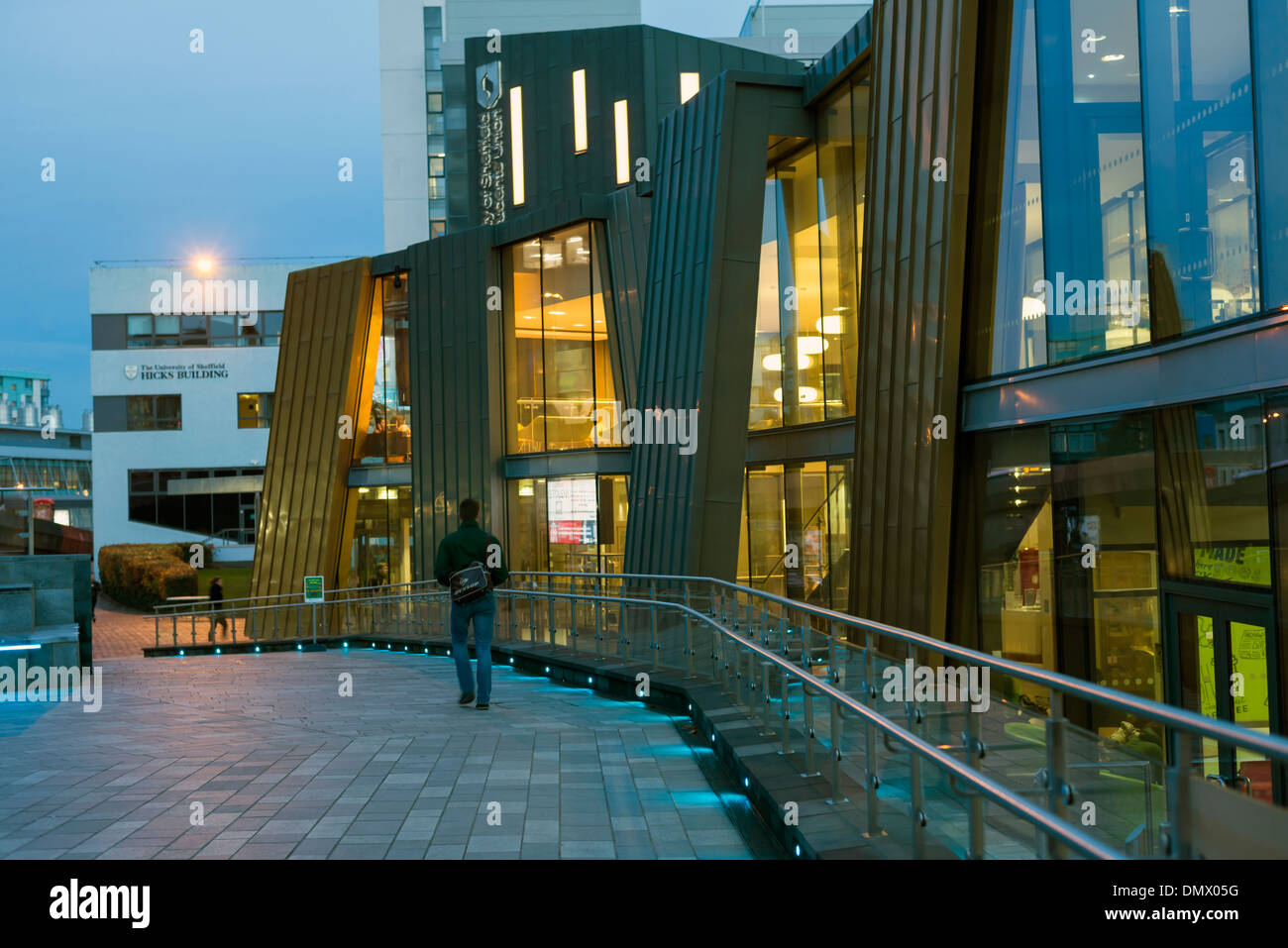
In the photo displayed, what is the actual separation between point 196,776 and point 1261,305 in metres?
7.77

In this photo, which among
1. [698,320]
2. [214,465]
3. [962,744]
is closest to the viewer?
[962,744]

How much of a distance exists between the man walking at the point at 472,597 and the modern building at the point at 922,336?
462 centimetres

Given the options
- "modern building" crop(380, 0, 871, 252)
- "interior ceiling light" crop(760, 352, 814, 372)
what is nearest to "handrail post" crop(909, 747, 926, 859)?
"interior ceiling light" crop(760, 352, 814, 372)

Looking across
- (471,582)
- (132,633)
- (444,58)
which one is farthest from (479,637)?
(444,58)

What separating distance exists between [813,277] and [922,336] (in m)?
5.91

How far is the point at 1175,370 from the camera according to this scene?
9094 mm

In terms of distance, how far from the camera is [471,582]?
33.1 ft

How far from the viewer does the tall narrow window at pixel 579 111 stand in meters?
24.9

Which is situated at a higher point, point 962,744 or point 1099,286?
point 1099,286
